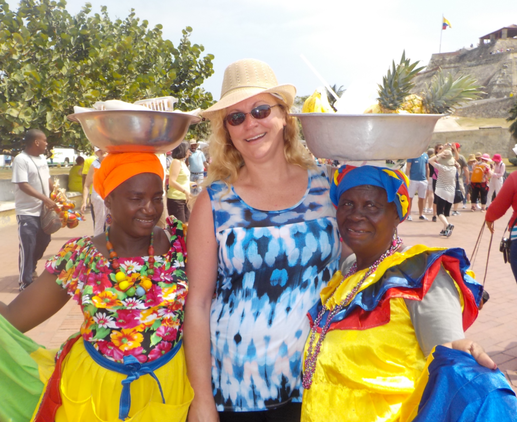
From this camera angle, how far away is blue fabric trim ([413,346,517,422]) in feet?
3.76

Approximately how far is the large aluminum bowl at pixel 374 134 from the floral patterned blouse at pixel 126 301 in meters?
0.88

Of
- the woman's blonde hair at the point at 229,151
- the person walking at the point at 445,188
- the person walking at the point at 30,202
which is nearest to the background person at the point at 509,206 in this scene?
the woman's blonde hair at the point at 229,151

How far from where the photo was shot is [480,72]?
62625mm

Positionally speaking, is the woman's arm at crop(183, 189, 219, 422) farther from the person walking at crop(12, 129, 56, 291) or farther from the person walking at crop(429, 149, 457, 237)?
the person walking at crop(429, 149, 457, 237)

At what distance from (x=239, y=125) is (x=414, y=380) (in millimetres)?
1290

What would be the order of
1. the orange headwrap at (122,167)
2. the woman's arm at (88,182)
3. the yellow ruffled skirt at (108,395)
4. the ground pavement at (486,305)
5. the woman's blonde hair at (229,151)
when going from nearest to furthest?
1. the yellow ruffled skirt at (108,395)
2. the orange headwrap at (122,167)
3. the woman's blonde hair at (229,151)
4. the ground pavement at (486,305)
5. the woman's arm at (88,182)

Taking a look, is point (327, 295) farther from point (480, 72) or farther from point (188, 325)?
point (480, 72)

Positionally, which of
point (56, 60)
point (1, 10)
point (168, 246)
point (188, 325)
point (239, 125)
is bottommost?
point (188, 325)

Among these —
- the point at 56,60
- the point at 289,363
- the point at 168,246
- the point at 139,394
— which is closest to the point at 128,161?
the point at 168,246

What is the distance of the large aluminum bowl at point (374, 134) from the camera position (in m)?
1.66

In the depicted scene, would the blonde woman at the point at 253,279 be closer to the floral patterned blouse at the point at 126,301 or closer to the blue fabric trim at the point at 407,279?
the floral patterned blouse at the point at 126,301

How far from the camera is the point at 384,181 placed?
178 centimetres

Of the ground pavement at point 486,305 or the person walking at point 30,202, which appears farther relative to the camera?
the person walking at point 30,202

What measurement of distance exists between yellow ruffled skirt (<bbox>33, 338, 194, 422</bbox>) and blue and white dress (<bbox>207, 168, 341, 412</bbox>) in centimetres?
19
